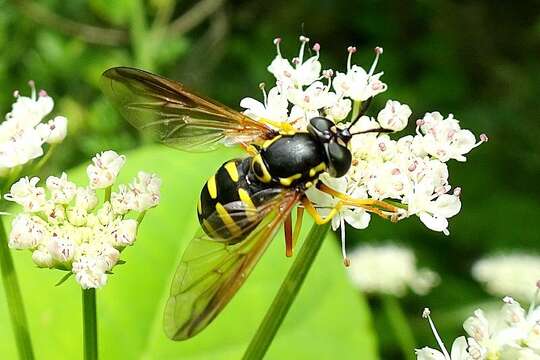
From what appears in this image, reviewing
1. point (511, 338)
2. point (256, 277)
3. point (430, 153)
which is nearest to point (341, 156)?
point (430, 153)

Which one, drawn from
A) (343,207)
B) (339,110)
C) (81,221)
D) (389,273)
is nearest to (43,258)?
(81,221)

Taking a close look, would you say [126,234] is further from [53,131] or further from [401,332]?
[401,332]

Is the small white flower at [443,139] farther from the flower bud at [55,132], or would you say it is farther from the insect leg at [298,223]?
the flower bud at [55,132]

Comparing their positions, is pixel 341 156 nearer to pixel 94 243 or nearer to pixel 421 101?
pixel 94 243

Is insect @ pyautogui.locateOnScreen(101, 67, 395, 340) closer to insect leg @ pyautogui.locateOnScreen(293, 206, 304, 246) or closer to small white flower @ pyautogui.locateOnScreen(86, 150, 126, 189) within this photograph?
insect leg @ pyautogui.locateOnScreen(293, 206, 304, 246)

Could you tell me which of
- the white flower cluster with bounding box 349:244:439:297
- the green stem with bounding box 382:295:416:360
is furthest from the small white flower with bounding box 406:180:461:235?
the white flower cluster with bounding box 349:244:439:297

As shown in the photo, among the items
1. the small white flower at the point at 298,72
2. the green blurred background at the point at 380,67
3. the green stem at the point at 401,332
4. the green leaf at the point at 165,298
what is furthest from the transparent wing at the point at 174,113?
the green stem at the point at 401,332
